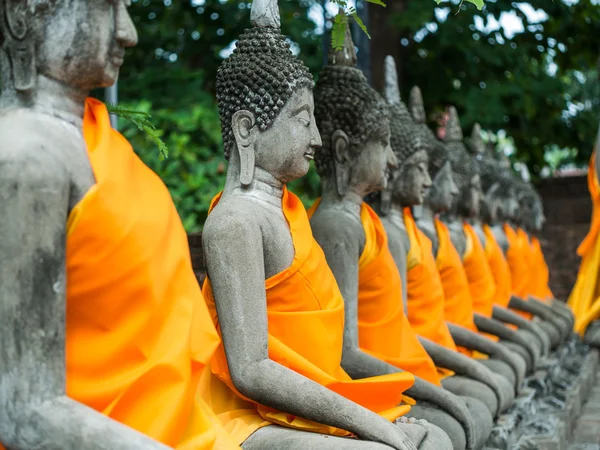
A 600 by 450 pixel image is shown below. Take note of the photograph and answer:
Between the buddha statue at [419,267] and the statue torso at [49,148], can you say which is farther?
the buddha statue at [419,267]

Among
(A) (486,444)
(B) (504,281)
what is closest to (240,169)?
(A) (486,444)

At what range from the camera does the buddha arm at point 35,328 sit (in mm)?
2365

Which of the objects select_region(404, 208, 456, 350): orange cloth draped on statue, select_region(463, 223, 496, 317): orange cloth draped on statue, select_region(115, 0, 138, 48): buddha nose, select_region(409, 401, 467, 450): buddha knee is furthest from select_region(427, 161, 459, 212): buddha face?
select_region(115, 0, 138, 48): buddha nose

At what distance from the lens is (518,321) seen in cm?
809

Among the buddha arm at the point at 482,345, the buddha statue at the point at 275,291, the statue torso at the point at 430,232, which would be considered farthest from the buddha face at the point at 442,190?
the buddha statue at the point at 275,291

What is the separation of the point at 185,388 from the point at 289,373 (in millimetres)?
738

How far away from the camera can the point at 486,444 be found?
17.7ft

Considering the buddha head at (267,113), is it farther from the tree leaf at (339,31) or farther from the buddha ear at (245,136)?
the tree leaf at (339,31)

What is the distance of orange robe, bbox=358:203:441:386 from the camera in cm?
461

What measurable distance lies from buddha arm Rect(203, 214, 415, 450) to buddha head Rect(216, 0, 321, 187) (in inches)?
14.0

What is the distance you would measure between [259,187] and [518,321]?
4839 millimetres

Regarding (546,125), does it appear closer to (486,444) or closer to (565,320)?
(565,320)

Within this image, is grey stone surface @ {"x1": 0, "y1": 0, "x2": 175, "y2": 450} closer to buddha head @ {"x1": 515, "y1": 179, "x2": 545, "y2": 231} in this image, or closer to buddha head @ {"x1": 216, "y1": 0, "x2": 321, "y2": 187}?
buddha head @ {"x1": 216, "y1": 0, "x2": 321, "y2": 187}

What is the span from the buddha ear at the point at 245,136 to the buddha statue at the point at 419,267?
65.2 inches
